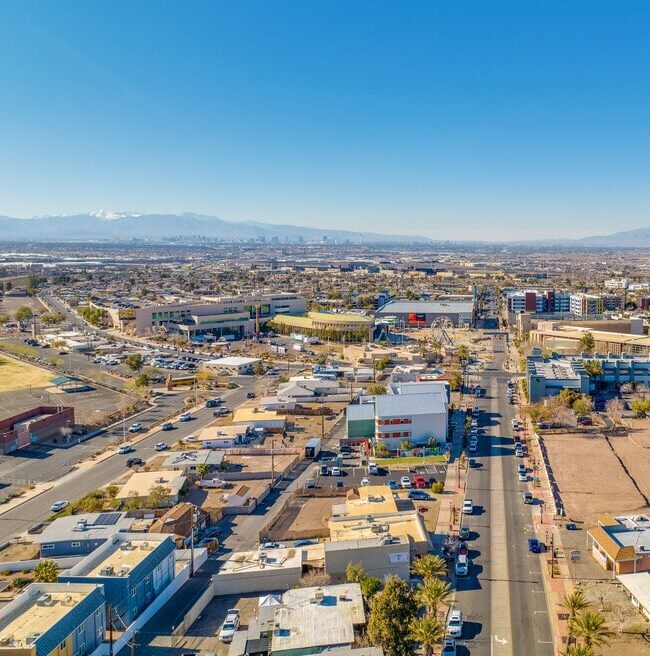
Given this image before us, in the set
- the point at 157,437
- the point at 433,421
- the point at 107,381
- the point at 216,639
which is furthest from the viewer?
the point at 107,381

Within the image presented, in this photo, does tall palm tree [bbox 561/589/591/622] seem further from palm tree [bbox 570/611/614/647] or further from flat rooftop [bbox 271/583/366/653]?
flat rooftop [bbox 271/583/366/653]

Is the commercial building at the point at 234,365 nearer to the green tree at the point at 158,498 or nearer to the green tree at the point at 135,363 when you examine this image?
the green tree at the point at 135,363

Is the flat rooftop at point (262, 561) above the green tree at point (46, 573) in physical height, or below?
below

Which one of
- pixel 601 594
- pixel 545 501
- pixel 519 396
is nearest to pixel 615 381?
pixel 519 396

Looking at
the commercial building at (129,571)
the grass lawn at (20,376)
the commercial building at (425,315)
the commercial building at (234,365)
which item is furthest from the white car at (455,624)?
the commercial building at (425,315)

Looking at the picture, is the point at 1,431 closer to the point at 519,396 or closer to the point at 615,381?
the point at 519,396

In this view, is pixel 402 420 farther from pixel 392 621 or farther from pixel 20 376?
pixel 20 376
